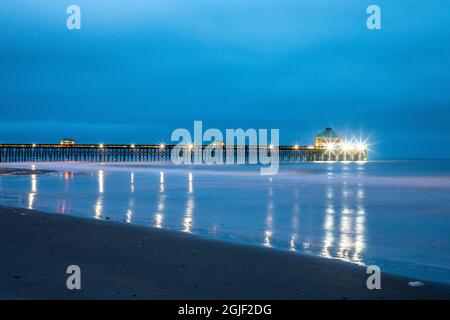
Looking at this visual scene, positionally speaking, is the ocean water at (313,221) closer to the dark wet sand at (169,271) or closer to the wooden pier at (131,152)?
the dark wet sand at (169,271)

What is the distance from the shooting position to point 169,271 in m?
5.96

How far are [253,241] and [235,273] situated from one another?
314 cm

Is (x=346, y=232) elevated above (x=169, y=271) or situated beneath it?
situated beneath

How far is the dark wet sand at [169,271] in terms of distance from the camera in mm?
5035

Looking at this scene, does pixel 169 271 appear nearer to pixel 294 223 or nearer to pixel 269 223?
pixel 269 223

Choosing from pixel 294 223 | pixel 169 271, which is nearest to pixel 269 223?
pixel 294 223

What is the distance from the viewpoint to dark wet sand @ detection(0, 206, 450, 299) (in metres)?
5.04

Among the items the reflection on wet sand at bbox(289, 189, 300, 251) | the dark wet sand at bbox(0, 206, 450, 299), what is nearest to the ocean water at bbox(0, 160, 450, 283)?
the reflection on wet sand at bbox(289, 189, 300, 251)

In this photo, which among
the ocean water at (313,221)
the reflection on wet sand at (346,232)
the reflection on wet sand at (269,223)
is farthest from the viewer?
the reflection on wet sand at (269,223)

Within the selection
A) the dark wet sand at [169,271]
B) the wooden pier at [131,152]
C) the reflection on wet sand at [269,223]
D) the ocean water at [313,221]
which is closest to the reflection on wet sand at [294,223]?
the ocean water at [313,221]

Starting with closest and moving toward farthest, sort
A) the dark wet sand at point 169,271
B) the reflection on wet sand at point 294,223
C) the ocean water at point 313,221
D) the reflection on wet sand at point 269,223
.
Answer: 1. the dark wet sand at point 169,271
2. the ocean water at point 313,221
3. the reflection on wet sand at point 294,223
4. the reflection on wet sand at point 269,223

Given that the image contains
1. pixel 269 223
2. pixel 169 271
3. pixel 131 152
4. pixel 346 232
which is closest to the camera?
pixel 169 271

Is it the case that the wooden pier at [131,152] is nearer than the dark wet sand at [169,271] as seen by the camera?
No
